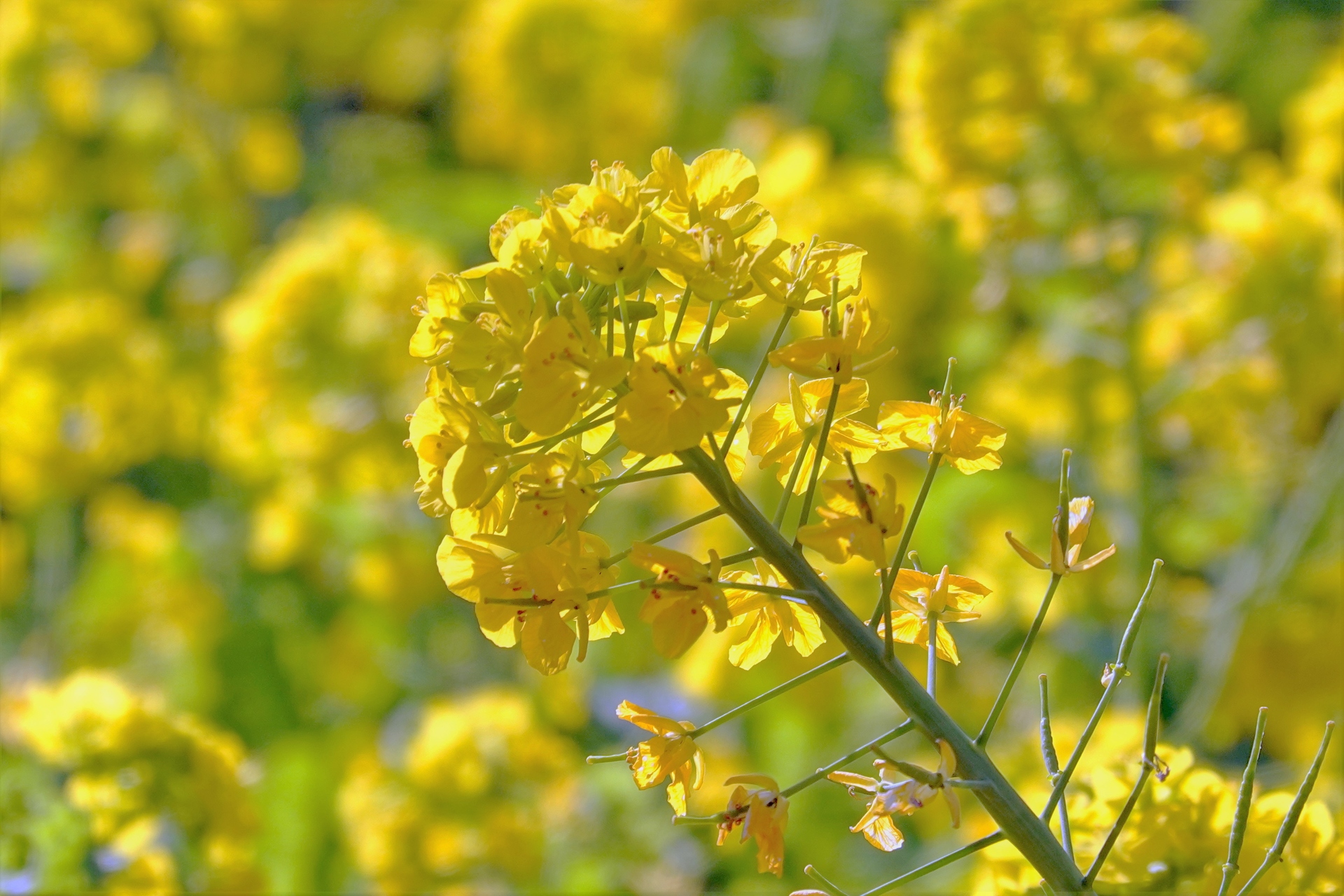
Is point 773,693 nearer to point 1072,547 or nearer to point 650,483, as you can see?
point 1072,547

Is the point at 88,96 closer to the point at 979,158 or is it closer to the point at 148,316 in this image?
the point at 148,316

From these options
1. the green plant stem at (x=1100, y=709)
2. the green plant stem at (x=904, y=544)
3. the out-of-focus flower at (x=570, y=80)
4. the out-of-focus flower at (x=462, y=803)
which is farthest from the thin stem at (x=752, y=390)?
the out-of-focus flower at (x=570, y=80)

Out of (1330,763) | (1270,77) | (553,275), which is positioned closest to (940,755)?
(553,275)

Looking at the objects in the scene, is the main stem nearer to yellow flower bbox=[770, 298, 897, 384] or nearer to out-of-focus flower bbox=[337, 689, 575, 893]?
yellow flower bbox=[770, 298, 897, 384]

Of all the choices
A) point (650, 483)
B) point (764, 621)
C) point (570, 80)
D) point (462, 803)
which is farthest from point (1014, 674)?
point (570, 80)

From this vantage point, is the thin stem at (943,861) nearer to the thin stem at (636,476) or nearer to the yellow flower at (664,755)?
the yellow flower at (664,755)
